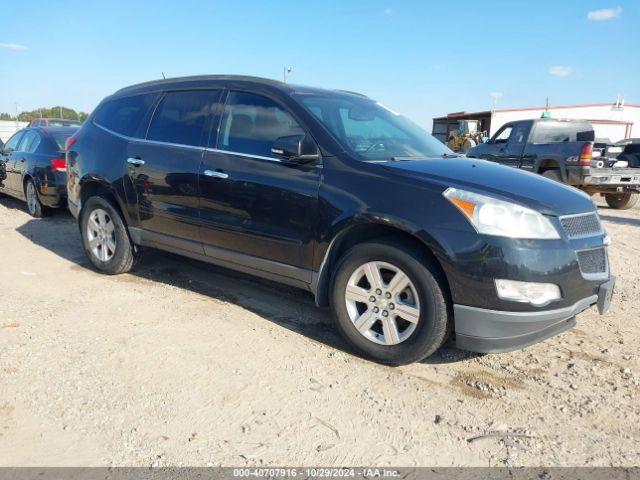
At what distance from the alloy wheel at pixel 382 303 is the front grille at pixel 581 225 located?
98 centimetres

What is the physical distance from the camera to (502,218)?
2887 mm

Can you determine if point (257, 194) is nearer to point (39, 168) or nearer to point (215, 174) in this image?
point (215, 174)

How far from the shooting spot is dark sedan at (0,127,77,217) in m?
7.70

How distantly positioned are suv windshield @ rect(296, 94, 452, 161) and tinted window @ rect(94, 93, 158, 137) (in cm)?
180

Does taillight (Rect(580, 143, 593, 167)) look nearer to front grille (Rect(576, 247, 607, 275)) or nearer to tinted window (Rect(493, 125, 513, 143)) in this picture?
tinted window (Rect(493, 125, 513, 143))

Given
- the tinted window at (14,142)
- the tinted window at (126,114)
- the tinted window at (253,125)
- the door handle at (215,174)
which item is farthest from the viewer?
the tinted window at (14,142)

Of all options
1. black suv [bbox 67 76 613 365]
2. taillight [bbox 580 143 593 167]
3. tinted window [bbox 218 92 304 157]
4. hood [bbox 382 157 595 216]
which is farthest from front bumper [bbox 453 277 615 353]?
taillight [bbox 580 143 593 167]

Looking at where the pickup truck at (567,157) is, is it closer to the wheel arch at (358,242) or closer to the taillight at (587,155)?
the taillight at (587,155)

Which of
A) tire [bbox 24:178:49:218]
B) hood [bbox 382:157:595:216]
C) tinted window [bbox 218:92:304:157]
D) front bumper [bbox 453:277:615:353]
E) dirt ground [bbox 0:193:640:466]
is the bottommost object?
dirt ground [bbox 0:193:640:466]

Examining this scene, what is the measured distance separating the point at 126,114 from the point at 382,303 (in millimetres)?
3372

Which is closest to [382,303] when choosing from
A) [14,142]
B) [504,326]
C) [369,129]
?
[504,326]

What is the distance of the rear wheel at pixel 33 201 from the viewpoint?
816cm

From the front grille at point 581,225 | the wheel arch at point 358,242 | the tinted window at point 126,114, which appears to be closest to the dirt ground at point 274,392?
the wheel arch at point 358,242

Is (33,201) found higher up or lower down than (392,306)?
higher up
